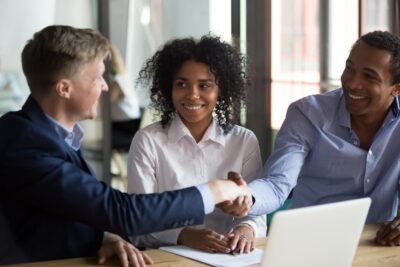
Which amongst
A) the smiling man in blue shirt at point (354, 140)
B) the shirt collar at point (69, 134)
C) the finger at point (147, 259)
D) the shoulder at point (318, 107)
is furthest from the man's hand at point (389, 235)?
the shirt collar at point (69, 134)

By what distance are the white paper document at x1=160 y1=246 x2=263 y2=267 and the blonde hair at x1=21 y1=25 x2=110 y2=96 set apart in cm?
60

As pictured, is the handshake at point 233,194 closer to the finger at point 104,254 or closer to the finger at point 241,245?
the finger at point 241,245

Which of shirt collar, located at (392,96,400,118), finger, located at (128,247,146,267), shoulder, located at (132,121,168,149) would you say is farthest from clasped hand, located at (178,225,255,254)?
shirt collar, located at (392,96,400,118)

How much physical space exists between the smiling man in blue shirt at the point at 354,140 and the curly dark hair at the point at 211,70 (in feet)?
0.74

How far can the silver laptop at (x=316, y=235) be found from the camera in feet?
5.03

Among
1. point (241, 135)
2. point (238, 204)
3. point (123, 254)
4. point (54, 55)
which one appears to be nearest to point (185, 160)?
point (241, 135)

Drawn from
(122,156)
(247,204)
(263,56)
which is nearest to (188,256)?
(247,204)

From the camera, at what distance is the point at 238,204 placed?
2039 millimetres

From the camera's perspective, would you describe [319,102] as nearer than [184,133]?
No

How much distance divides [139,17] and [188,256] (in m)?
3.24

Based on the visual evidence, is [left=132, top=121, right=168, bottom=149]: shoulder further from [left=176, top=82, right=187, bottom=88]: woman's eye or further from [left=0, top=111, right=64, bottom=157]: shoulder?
[left=0, top=111, right=64, bottom=157]: shoulder

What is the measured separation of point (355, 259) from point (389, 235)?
0.23 m

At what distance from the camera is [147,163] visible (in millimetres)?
2410

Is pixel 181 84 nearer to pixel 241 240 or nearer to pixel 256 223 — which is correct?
pixel 256 223
